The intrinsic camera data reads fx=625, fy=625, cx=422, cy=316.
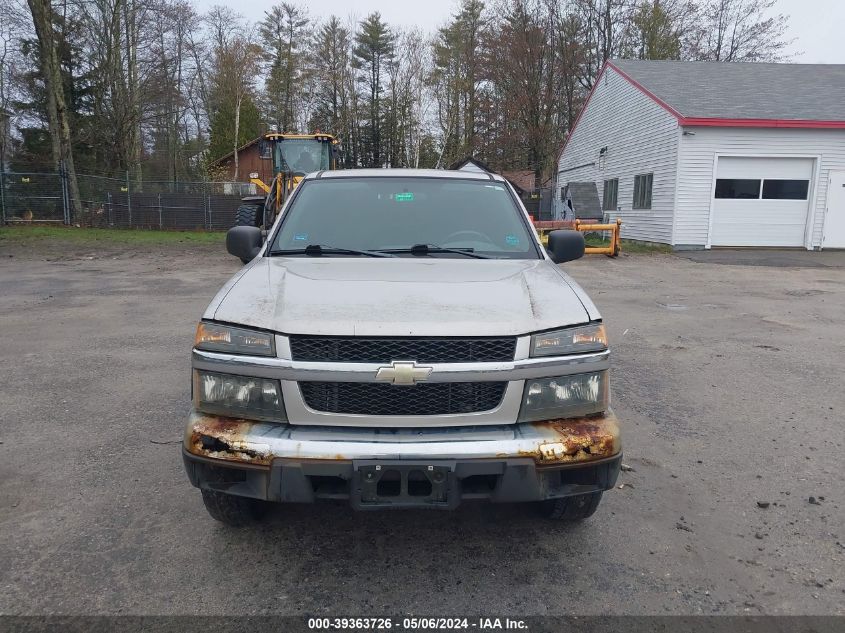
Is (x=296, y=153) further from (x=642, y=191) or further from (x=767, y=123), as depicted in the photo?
(x=767, y=123)

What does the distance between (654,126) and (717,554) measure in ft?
61.9

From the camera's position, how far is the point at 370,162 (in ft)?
145

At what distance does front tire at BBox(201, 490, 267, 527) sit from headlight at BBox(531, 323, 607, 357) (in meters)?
1.52

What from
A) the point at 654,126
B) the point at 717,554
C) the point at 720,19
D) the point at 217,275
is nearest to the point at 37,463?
Answer: the point at 717,554

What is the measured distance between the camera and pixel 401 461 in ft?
8.02

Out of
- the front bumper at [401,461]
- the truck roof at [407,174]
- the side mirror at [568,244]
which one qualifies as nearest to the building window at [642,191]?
the truck roof at [407,174]

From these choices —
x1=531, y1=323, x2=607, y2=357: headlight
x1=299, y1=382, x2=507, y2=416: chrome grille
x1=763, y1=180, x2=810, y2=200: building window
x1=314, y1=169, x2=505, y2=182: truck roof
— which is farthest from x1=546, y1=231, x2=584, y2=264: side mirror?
x1=763, y1=180, x2=810, y2=200: building window

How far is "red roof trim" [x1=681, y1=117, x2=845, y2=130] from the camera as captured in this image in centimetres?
1702

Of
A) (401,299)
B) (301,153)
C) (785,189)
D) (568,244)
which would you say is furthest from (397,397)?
(785,189)

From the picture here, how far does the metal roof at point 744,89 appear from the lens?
696 inches

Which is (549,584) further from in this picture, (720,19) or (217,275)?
(720,19)

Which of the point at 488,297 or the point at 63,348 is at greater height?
the point at 488,297

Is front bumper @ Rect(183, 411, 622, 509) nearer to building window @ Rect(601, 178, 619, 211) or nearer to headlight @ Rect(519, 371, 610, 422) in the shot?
headlight @ Rect(519, 371, 610, 422)

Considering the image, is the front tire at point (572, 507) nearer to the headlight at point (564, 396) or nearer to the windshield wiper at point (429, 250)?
the headlight at point (564, 396)
